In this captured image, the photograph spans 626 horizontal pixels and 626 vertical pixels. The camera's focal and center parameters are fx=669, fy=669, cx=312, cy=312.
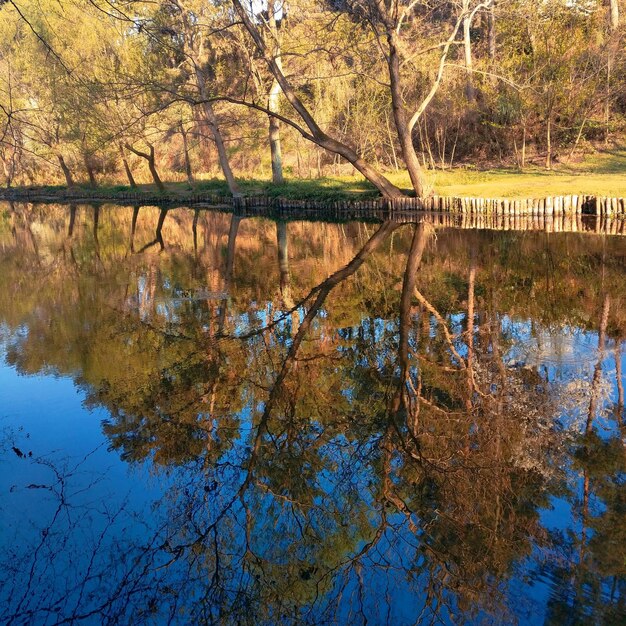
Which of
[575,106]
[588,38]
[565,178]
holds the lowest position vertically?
[565,178]

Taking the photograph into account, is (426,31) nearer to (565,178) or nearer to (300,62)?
(300,62)

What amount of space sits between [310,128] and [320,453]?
20.0 meters

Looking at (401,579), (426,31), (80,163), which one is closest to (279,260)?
(401,579)

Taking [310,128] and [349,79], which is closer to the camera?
[310,128]

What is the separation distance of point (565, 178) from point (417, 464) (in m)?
23.5

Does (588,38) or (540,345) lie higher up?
(588,38)

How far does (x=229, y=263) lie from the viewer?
1712cm

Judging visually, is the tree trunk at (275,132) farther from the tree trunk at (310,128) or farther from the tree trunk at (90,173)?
the tree trunk at (90,173)

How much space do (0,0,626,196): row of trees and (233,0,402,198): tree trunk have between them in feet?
0.25

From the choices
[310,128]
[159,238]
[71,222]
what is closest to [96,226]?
[71,222]

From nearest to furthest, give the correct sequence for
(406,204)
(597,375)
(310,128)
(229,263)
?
(597,375) < (229,263) < (310,128) < (406,204)

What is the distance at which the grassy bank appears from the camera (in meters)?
23.7

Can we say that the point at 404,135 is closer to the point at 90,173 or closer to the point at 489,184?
the point at 489,184

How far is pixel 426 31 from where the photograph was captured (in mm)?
33750
